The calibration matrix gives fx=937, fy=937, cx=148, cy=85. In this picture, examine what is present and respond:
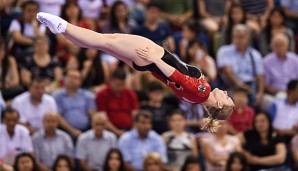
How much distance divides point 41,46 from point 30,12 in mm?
928

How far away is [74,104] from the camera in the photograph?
1310 centimetres

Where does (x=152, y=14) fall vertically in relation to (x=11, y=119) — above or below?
above

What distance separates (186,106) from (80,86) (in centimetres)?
157

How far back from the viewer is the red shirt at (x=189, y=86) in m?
9.70

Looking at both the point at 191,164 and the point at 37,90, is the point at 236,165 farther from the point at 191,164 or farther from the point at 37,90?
the point at 37,90

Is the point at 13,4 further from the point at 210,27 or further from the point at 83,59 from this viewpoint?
the point at 210,27

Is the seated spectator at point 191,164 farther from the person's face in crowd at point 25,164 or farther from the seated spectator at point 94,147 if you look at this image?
the person's face in crowd at point 25,164

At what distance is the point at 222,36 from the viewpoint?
15.0 m

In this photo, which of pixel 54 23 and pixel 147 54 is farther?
pixel 147 54

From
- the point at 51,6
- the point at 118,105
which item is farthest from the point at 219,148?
the point at 51,6

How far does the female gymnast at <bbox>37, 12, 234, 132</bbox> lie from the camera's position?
9.53m

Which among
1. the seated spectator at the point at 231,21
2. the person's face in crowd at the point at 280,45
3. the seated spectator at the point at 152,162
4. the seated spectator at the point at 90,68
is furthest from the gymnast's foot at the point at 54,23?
the seated spectator at the point at 231,21

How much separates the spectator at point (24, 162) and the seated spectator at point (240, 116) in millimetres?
2934

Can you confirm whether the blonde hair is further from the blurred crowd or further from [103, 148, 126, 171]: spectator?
[103, 148, 126, 171]: spectator
